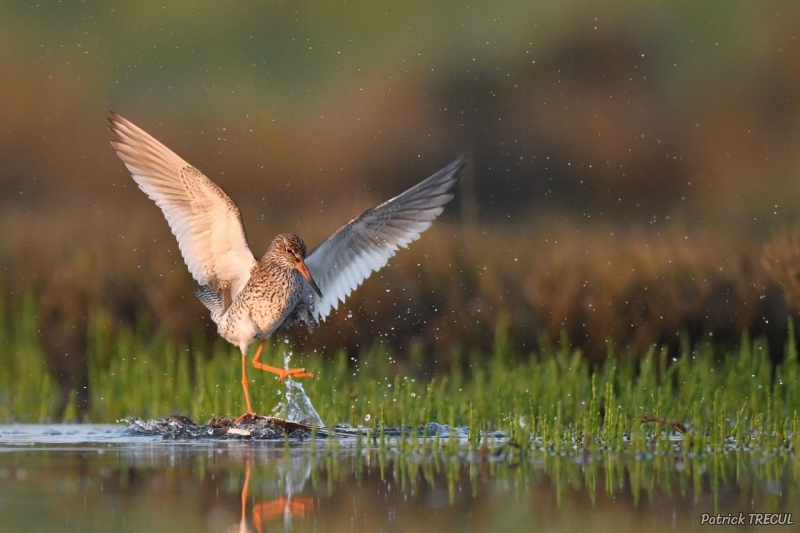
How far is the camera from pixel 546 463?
23.6 ft

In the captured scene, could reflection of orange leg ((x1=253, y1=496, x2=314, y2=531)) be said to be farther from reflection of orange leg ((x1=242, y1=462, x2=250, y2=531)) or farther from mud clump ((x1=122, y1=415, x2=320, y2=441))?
mud clump ((x1=122, y1=415, x2=320, y2=441))

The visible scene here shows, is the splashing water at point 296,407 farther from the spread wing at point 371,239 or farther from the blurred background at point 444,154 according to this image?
the blurred background at point 444,154

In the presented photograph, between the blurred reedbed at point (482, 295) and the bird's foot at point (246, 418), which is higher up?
the blurred reedbed at point (482, 295)

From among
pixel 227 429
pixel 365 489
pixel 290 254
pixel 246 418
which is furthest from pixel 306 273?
pixel 365 489

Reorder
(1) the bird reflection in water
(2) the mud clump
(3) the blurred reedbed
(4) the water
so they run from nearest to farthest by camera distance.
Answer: (1) the bird reflection in water
(4) the water
(2) the mud clump
(3) the blurred reedbed

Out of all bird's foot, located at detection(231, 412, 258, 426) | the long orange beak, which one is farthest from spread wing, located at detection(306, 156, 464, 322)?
bird's foot, located at detection(231, 412, 258, 426)

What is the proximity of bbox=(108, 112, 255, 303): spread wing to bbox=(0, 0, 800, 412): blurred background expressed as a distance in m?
2.13

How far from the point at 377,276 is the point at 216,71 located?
43.9 ft

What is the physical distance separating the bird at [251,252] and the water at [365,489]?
1502 millimetres

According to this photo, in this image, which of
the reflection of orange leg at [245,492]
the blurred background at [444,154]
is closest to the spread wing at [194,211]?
the blurred background at [444,154]

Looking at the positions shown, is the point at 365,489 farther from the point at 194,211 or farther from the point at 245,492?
the point at 194,211

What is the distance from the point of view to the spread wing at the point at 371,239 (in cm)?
955

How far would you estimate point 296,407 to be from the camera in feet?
31.0

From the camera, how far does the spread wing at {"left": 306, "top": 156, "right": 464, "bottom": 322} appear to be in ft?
31.3
